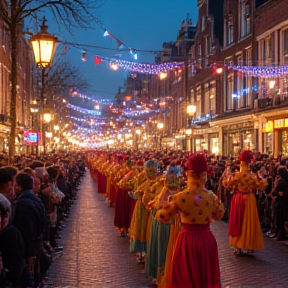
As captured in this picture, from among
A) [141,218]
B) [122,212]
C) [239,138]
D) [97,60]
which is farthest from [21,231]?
[239,138]

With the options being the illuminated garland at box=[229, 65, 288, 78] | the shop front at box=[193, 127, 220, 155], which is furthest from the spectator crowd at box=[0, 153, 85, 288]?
the shop front at box=[193, 127, 220, 155]

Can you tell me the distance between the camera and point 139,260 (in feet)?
34.7

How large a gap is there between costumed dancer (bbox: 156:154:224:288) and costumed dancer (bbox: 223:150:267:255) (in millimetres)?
4259

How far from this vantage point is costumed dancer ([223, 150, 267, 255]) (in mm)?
10859

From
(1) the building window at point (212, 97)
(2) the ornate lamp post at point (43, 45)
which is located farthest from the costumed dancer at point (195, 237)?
(1) the building window at point (212, 97)

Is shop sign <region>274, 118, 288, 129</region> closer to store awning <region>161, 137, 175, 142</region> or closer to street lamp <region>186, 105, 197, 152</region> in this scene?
street lamp <region>186, 105, 197, 152</region>

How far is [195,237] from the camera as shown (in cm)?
→ 666

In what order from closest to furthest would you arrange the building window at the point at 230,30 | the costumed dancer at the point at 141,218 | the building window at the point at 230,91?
1. the costumed dancer at the point at 141,218
2. the building window at the point at 230,91
3. the building window at the point at 230,30

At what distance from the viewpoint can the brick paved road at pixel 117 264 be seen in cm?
898

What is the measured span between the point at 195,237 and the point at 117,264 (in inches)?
158

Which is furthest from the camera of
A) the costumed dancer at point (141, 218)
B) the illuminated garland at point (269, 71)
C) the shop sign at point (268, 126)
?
the shop sign at point (268, 126)

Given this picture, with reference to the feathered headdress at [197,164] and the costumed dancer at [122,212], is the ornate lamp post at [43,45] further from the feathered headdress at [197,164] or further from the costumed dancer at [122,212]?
the feathered headdress at [197,164]

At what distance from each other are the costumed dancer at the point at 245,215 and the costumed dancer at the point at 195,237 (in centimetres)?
426

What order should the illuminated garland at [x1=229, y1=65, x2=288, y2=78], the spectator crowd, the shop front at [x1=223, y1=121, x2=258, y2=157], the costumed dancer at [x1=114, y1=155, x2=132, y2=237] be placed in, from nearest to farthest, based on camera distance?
the spectator crowd
the costumed dancer at [x1=114, y1=155, x2=132, y2=237]
the illuminated garland at [x1=229, y1=65, x2=288, y2=78]
the shop front at [x1=223, y1=121, x2=258, y2=157]
